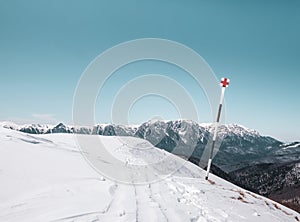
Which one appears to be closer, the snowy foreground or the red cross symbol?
the snowy foreground

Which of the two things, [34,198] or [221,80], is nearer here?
[34,198]

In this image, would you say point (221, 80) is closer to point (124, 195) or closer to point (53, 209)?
point (124, 195)

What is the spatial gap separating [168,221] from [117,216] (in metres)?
1.83

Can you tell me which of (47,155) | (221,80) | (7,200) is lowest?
(7,200)

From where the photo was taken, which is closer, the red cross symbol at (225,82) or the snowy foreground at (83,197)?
the snowy foreground at (83,197)

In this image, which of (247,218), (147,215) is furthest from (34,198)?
(247,218)

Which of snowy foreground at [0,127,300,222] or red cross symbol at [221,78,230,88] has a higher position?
red cross symbol at [221,78,230,88]

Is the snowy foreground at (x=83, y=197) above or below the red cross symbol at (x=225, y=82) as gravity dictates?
below

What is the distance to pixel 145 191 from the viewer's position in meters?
13.3

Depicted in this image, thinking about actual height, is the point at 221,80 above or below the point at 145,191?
above

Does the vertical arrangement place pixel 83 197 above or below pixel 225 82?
below

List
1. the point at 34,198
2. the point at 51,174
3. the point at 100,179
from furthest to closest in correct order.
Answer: the point at 100,179
the point at 51,174
the point at 34,198

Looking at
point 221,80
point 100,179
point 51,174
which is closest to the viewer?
point 51,174

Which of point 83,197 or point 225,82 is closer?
point 83,197
